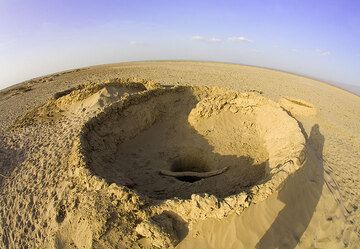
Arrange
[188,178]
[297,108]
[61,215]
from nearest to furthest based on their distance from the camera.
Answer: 1. [61,215]
2. [188,178]
3. [297,108]

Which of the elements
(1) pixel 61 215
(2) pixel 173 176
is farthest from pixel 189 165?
(1) pixel 61 215

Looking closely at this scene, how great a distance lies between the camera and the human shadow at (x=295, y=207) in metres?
4.91

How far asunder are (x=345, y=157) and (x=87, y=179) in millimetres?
7767

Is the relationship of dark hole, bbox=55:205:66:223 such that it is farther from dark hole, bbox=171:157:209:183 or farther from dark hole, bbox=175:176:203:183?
dark hole, bbox=171:157:209:183

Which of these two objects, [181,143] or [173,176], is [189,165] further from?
[173,176]

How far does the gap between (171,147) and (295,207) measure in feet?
11.4

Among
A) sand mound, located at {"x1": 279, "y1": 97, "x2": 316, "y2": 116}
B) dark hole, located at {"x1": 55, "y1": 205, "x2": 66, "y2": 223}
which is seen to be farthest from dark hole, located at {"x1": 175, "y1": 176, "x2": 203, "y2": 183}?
sand mound, located at {"x1": 279, "y1": 97, "x2": 316, "y2": 116}

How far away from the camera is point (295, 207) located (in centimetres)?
548

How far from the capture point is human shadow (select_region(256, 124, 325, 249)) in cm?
491

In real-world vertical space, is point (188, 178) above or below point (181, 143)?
below

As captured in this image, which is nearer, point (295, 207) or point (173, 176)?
point (295, 207)

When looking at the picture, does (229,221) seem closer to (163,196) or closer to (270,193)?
(270,193)

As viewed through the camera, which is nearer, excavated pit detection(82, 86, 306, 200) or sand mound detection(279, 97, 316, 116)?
excavated pit detection(82, 86, 306, 200)

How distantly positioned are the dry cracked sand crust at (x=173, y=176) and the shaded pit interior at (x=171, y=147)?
0.10ft
